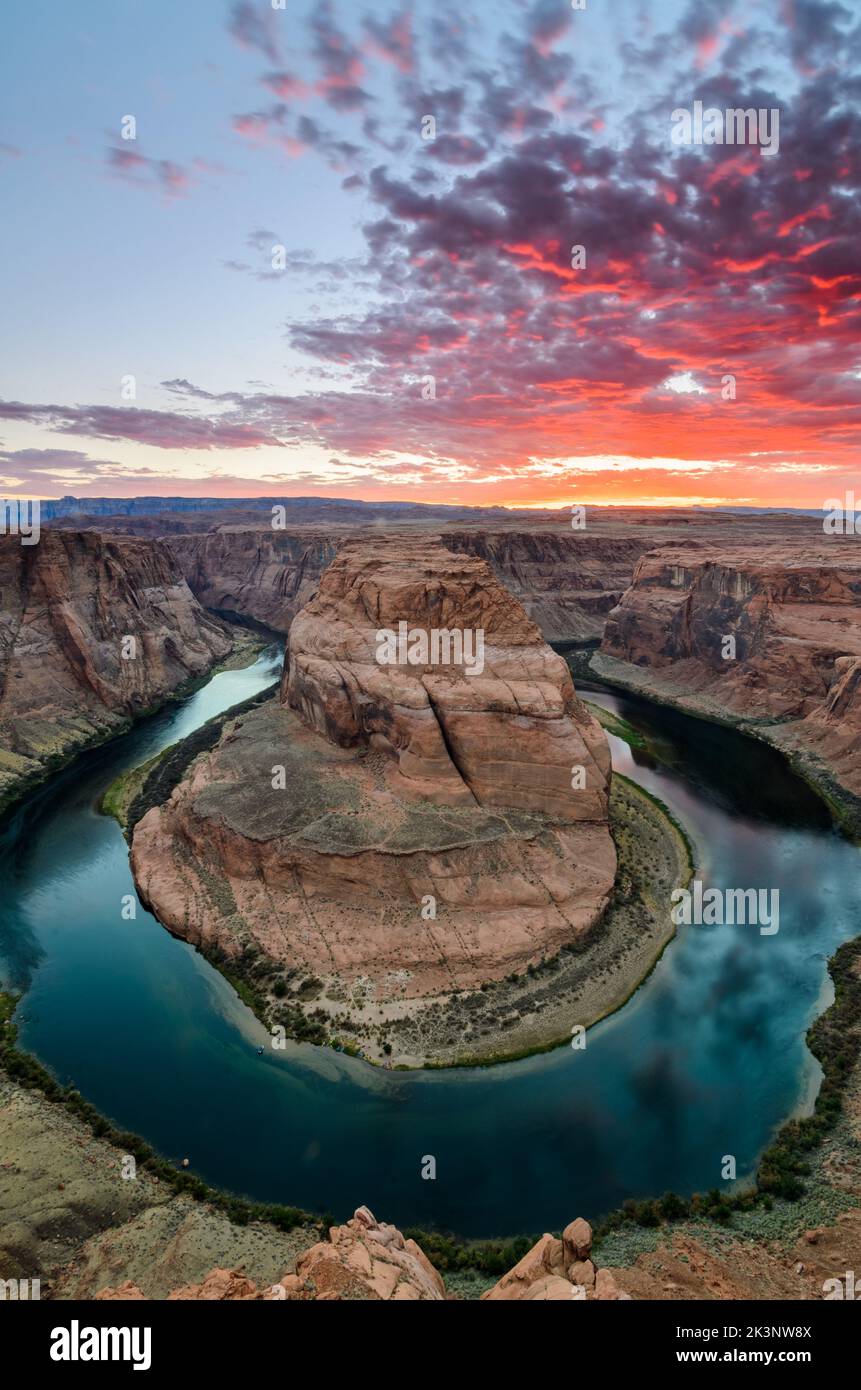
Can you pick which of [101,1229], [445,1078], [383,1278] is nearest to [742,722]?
[445,1078]

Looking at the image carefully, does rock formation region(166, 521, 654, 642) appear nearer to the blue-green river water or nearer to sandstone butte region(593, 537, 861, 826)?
sandstone butte region(593, 537, 861, 826)

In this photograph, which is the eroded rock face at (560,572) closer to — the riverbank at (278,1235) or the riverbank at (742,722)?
the riverbank at (742,722)

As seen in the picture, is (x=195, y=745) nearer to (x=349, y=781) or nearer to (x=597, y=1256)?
(x=349, y=781)

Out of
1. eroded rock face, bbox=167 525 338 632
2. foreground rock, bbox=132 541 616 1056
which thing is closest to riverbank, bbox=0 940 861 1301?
foreground rock, bbox=132 541 616 1056

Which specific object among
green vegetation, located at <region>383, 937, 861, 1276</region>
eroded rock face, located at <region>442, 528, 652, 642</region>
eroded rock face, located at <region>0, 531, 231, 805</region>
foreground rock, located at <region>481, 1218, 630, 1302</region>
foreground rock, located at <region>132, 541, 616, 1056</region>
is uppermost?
eroded rock face, located at <region>442, 528, 652, 642</region>

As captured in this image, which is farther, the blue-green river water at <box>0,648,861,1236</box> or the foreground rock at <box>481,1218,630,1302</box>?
the blue-green river water at <box>0,648,861,1236</box>

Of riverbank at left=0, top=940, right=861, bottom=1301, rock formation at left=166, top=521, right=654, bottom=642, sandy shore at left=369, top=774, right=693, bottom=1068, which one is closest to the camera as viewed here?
riverbank at left=0, top=940, right=861, bottom=1301

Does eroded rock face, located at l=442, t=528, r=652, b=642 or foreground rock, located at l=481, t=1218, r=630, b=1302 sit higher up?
eroded rock face, located at l=442, t=528, r=652, b=642

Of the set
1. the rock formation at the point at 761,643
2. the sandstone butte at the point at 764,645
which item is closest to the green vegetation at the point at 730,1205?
the sandstone butte at the point at 764,645
